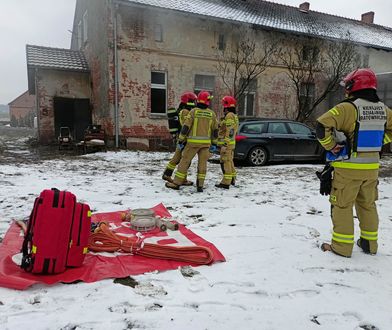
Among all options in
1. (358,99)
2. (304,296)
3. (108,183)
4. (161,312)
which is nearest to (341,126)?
(358,99)

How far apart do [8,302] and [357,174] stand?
3270 mm

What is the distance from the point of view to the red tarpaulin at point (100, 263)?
2801mm

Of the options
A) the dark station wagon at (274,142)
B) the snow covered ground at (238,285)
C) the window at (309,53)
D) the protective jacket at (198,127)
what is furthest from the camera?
the window at (309,53)

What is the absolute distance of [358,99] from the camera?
3.39 metres

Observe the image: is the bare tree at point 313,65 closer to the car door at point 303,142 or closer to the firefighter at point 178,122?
the car door at point 303,142

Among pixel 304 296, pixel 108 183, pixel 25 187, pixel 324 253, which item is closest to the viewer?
pixel 304 296

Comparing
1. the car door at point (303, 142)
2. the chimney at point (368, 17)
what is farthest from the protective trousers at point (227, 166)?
the chimney at point (368, 17)

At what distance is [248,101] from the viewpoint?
16.0 meters

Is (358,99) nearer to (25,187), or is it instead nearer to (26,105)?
(25,187)

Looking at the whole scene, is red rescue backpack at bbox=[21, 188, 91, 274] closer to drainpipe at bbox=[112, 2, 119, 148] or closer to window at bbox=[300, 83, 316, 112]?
drainpipe at bbox=[112, 2, 119, 148]

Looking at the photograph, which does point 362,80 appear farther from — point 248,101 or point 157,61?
point 248,101

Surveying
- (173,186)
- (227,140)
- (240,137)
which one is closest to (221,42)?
(240,137)

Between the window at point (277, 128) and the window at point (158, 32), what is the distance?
6.29 meters

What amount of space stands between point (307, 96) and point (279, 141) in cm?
615
